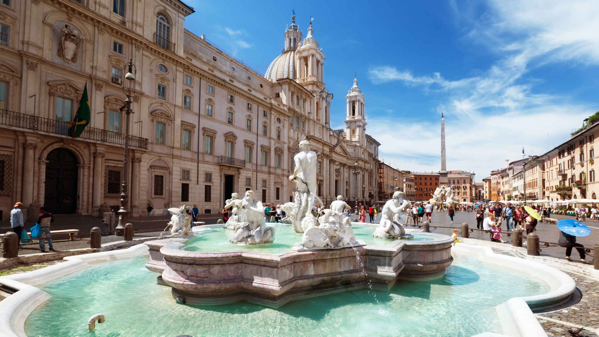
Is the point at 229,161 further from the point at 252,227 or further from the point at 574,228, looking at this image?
the point at 574,228

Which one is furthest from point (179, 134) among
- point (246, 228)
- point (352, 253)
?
point (352, 253)

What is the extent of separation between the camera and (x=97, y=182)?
67.7ft

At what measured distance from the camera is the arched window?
26.2 meters

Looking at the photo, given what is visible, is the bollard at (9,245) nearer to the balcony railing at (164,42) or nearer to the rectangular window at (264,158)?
the balcony railing at (164,42)

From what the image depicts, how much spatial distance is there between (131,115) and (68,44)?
5585mm

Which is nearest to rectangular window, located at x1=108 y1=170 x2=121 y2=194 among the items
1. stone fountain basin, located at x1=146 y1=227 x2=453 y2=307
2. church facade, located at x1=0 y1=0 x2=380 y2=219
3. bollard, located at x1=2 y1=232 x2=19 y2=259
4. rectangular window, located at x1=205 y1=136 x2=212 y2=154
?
church facade, located at x1=0 y1=0 x2=380 y2=219

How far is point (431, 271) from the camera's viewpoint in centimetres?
677

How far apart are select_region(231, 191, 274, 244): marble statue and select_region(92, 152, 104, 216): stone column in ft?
57.9

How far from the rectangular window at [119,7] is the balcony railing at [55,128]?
28.9 ft

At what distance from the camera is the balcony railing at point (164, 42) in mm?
25891

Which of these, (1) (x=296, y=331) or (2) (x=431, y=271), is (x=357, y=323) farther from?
(2) (x=431, y=271)

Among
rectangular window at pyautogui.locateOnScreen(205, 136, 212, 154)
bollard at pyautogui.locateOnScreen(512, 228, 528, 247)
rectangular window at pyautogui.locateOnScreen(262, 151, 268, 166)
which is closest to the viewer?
bollard at pyautogui.locateOnScreen(512, 228, 528, 247)

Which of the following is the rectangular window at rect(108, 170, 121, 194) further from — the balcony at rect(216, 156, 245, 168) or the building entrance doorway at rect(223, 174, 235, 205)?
the building entrance doorway at rect(223, 174, 235, 205)

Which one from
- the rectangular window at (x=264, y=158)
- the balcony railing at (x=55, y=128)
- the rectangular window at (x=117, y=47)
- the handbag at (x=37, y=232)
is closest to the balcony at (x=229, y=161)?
the rectangular window at (x=264, y=158)
